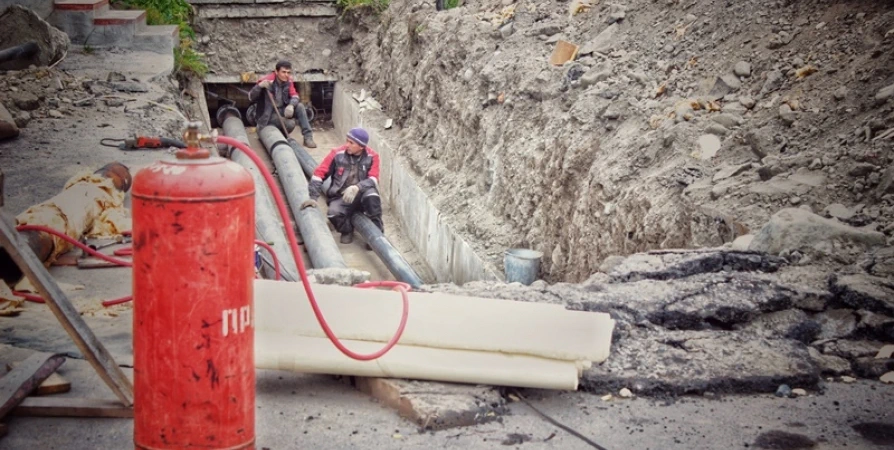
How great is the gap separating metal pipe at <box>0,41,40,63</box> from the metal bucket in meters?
7.03

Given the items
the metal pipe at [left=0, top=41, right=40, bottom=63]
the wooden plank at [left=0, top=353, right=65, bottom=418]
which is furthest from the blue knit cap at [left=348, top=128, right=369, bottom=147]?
the wooden plank at [left=0, top=353, right=65, bottom=418]

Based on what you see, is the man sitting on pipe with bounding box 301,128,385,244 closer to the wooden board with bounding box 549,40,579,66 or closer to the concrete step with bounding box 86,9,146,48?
the wooden board with bounding box 549,40,579,66

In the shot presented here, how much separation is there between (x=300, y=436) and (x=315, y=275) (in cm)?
220

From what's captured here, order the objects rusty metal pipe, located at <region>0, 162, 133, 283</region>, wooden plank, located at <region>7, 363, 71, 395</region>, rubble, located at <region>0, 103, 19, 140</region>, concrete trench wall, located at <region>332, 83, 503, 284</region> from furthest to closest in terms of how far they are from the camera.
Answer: concrete trench wall, located at <region>332, 83, 503, 284</region> < rubble, located at <region>0, 103, 19, 140</region> < rusty metal pipe, located at <region>0, 162, 133, 283</region> < wooden plank, located at <region>7, 363, 71, 395</region>

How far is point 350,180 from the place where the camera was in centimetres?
1119

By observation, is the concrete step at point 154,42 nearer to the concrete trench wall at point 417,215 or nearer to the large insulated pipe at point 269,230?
the large insulated pipe at point 269,230

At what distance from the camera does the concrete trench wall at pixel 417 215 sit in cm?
1043

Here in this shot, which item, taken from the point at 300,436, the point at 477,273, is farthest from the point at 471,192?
the point at 300,436

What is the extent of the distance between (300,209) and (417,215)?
1.78 metres

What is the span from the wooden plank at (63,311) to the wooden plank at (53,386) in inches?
14.8

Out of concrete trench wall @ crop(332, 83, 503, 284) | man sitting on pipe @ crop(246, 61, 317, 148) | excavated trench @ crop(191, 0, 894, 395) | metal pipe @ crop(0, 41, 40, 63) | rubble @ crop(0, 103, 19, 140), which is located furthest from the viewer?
man sitting on pipe @ crop(246, 61, 317, 148)

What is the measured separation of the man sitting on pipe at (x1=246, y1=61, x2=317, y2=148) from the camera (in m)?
14.5

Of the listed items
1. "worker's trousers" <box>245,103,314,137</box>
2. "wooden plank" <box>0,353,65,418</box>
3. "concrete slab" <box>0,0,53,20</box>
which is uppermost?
"concrete slab" <box>0,0,53,20</box>

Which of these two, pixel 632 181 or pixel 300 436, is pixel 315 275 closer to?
pixel 300 436
